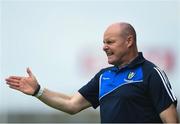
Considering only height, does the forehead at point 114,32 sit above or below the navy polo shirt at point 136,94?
above

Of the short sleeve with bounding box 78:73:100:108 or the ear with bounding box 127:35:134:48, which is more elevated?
the ear with bounding box 127:35:134:48

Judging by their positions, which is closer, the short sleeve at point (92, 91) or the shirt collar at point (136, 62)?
the shirt collar at point (136, 62)

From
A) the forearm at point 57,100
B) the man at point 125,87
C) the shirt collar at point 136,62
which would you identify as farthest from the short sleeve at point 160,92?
the forearm at point 57,100

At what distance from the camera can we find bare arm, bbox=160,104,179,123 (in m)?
6.52

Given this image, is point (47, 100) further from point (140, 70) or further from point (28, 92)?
point (140, 70)

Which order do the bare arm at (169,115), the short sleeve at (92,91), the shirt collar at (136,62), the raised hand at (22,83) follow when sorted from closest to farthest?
the bare arm at (169,115) < the shirt collar at (136,62) < the raised hand at (22,83) < the short sleeve at (92,91)

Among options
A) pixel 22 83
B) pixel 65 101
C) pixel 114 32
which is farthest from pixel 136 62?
pixel 22 83

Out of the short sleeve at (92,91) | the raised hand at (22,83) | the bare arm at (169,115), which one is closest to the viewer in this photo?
the bare arm at (169,115)

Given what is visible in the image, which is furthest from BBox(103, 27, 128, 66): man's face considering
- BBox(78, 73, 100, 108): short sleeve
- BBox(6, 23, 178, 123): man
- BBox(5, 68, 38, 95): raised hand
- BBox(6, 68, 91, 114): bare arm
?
BBox(5, 68, 38, 95): raised hand

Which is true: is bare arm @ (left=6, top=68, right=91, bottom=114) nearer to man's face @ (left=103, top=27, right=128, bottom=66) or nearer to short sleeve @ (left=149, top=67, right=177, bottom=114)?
man's face @ (left=103, top=27, right=128, bottom=66)

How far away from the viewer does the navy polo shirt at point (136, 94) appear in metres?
6.59

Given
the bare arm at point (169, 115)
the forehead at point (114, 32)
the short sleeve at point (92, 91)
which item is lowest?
the bare arm at point (169, 115)

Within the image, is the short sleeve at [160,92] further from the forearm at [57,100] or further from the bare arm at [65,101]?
the forearm at [57,100]

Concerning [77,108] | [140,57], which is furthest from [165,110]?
[77,108]
